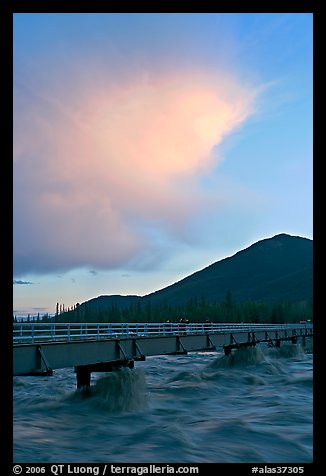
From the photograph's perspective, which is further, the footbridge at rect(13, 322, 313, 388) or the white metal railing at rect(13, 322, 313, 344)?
the white metal railing at rect(13, 322, 313, 344)

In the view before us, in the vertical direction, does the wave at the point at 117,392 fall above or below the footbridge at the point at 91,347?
below

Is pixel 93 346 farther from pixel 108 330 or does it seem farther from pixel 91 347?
pixel 108 330

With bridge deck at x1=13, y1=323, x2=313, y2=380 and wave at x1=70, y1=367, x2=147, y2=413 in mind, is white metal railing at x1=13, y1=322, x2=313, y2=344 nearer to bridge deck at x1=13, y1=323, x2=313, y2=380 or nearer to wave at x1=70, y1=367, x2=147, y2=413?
bridge deck at x1=13, y1=323, x2=313, y2=380

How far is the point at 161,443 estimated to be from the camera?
1177 inches

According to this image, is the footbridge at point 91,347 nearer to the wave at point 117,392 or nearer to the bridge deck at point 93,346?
the bridge deck at point 93,346

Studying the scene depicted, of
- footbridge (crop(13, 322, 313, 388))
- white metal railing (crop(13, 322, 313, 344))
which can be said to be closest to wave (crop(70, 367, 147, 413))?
footbridge (crop(13, 322, 313, 388))

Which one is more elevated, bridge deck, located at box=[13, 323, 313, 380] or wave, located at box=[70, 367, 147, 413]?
bridge deck, located at box=[13, 323, 313, 380]

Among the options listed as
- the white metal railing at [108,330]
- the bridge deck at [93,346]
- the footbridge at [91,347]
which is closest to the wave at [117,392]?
the footbridge at [91,347]

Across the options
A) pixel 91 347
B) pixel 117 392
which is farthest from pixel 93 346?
pixel 117 392

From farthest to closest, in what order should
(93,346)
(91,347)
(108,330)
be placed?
A: (108,330) → (93,346) → (91,347)
